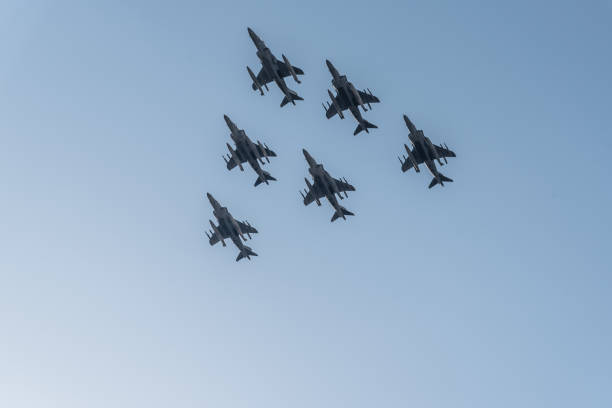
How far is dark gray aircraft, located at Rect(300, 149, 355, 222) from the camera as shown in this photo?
Result: 9531 centimetres

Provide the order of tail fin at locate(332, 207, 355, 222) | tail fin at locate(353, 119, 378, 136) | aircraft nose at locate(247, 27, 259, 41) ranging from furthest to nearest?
tail fin at locate(332, 207, 355, 222) < tail fin at locate(353, 119, 378, 136) < aircraft nose at locate(247, 27, 259, 41)

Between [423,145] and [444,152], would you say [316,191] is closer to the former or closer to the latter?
[423,145]

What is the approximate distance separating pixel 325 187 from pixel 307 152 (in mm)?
5130

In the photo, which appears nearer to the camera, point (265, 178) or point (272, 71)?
point (272, 71)

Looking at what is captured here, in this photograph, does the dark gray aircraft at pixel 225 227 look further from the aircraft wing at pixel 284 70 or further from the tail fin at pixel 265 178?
the aircraft wing at pixel 284 70

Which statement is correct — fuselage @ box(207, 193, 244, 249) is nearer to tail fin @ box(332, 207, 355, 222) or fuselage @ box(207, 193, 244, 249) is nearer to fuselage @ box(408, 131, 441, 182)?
tail fin @ box(332, 207, 355, 222)

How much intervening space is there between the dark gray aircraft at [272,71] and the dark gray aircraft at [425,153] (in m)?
14.2

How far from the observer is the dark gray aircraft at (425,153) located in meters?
95.5

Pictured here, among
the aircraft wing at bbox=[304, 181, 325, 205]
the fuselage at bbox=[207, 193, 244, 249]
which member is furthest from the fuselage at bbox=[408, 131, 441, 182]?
the fuselage at bbox=[207, 193, 244, 249]

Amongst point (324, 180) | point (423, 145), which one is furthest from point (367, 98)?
point (324, 180)

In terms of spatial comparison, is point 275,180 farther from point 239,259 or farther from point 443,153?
point 443,153

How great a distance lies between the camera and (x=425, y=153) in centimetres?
9656

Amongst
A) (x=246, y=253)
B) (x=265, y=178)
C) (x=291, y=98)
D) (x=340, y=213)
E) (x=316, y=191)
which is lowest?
(x=246, y=253)

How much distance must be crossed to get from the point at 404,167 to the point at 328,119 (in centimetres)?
1158
